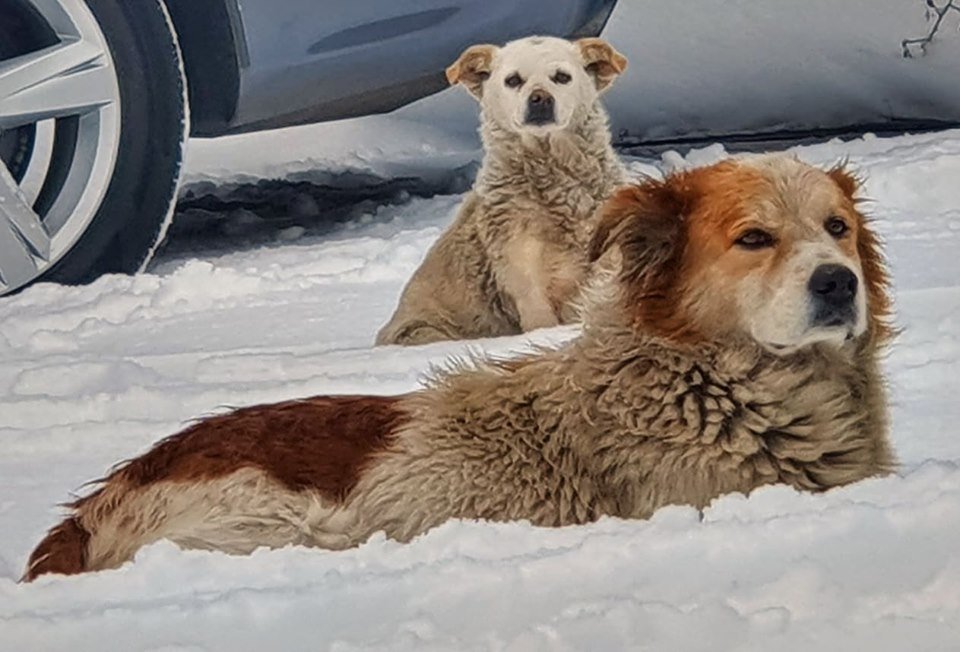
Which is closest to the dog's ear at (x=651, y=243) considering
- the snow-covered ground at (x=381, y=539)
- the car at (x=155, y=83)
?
the snow-covered ground at (x=381, y=539)

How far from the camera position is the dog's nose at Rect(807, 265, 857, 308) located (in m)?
0.91

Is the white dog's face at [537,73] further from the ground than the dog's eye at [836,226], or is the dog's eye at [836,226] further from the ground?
the dog's eye at [836,226]

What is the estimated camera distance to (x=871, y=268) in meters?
1.01

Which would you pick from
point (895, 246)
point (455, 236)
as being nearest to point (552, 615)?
point (895, 246)

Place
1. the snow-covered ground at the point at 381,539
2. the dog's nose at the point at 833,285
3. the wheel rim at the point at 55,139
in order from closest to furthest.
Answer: the snow-covered ground at the point at 381,539, the dog's nose at the point at 833,285, the wheel rim at the point at 55,139

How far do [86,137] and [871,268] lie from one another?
63cm

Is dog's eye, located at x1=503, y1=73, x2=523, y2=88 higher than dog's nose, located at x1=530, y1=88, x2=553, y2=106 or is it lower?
higher

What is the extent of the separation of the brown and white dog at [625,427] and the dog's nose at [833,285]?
0.01m

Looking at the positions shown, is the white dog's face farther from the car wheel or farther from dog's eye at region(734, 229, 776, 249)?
dog's eye at region(734, 229, 776, 249)

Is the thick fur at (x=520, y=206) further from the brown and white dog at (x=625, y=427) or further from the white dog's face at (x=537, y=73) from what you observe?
the brown and white dog at (x=625, y=427)

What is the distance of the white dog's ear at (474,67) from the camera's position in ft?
4.47

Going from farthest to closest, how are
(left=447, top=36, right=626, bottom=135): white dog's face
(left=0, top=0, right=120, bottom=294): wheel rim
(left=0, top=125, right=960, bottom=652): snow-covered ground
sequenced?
1. (left=447, top=36, right=626, bottom=135): white dog's face
2. (left=0, top=0, right=120, bottom=294): wheel rim
3. (left=0, top=125, right=960, bottom=652): snow-covered ground

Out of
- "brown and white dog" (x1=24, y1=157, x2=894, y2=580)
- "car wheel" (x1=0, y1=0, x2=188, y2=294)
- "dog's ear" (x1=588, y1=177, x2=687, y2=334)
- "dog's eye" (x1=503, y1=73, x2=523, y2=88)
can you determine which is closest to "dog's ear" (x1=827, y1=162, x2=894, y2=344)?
"brown and white dog" (x1=24, y1=157, x2=894, y2=580)

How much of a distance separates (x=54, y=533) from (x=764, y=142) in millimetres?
627
